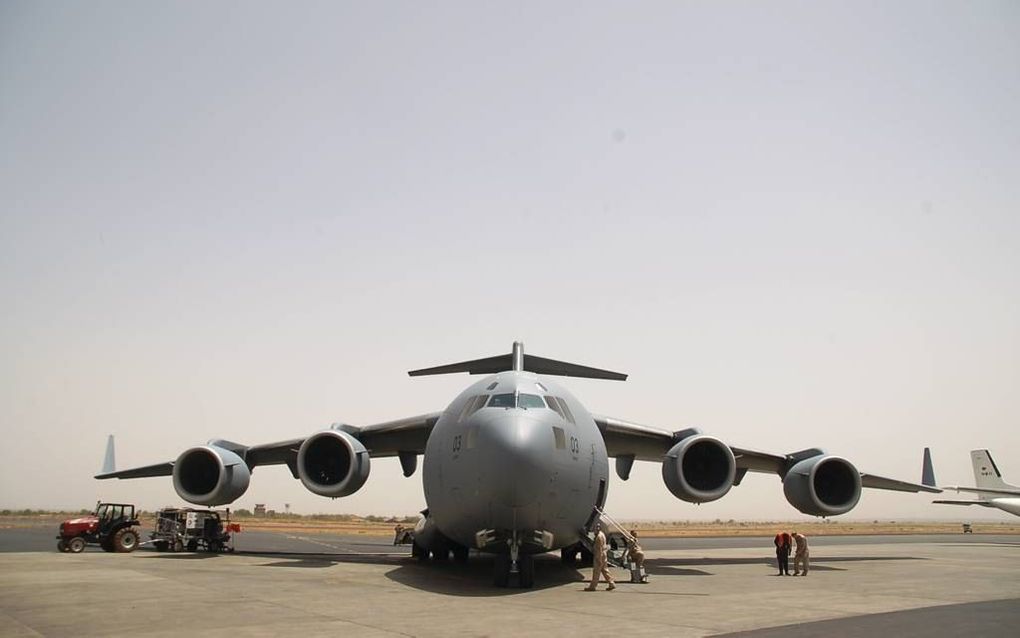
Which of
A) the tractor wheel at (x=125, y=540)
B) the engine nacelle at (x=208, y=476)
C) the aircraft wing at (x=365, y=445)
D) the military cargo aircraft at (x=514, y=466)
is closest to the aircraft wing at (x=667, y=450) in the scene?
the military cargo aircraft at (x=514, y=466)

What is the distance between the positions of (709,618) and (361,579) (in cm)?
749

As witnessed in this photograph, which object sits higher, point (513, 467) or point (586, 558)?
point (513, 467)

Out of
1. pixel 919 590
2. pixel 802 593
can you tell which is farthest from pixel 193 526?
pixel 919 590

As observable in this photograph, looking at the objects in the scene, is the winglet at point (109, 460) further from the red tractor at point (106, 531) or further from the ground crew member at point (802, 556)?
the ground crew member at point (802, 556)

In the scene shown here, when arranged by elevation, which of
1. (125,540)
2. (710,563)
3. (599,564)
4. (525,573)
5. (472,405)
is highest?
(472,405)

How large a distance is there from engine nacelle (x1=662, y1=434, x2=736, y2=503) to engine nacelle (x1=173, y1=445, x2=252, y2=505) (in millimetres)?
11394

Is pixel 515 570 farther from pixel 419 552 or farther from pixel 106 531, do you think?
pixel 106 531

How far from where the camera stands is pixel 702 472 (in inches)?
768

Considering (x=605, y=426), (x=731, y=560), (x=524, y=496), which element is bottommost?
(x=731, y=560)

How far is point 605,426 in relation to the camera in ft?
66.2

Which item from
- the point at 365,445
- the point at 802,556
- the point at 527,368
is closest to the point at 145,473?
the point at 365,445

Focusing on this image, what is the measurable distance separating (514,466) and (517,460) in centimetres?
11

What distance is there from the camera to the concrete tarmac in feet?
29.2

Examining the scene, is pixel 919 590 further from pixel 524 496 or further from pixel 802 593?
pixel 524 496
